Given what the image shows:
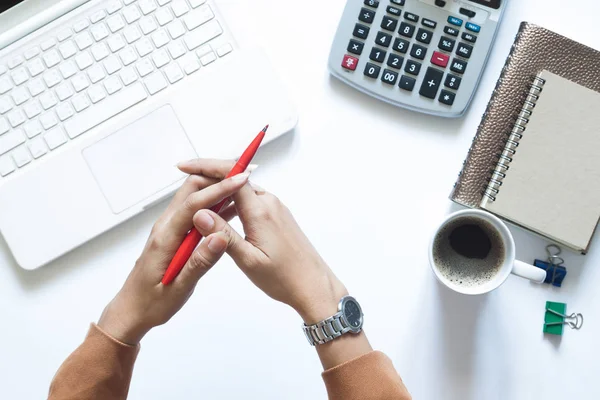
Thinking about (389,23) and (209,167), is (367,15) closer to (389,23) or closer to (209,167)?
(389,23)

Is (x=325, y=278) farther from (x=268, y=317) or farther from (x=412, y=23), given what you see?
(x=412, y=23)

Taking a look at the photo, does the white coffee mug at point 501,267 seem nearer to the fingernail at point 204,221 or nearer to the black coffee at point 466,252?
the black coffee at point 466,252

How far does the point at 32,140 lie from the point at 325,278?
1.38ft

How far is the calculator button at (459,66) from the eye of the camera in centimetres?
69

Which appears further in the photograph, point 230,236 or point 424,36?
point 424,36

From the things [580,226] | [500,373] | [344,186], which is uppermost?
[344,186]

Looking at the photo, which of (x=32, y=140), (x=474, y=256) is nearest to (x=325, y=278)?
(x=474, y=256)

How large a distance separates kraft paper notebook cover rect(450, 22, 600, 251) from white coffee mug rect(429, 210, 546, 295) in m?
0.05

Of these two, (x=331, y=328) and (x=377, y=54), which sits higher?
(x=377, y=54)

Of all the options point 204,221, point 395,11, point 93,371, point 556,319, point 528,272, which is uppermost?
point 395,11

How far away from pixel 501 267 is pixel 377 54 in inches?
11.5

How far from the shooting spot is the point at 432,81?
697 mm

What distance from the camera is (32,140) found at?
730 mm

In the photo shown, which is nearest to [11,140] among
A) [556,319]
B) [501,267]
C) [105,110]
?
[105,110]
